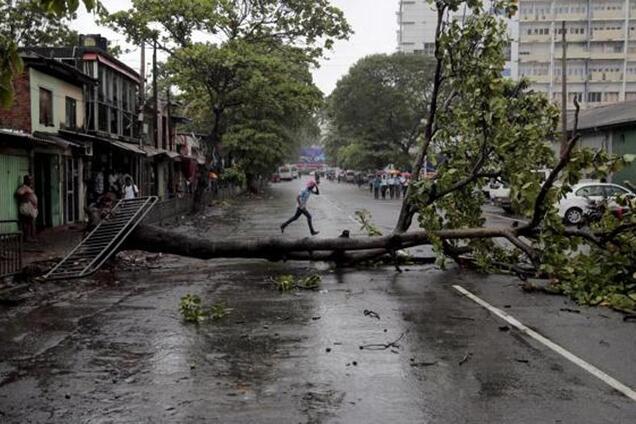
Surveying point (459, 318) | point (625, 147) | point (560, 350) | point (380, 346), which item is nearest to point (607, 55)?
point (625, 147)

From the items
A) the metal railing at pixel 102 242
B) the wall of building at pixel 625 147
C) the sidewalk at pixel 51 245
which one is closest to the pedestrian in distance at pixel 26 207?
the sidewalk at pixel 51 245

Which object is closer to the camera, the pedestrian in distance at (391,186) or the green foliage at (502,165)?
the green foliage at (502,165)

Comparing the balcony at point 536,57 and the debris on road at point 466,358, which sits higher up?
the balcony at point 536,57

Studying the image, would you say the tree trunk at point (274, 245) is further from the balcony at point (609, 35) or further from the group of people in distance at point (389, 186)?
the balcony at point (609, 35)

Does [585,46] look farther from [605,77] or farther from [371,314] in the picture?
[371,314]

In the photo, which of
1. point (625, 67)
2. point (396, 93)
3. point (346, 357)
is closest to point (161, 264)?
point (346, 357)

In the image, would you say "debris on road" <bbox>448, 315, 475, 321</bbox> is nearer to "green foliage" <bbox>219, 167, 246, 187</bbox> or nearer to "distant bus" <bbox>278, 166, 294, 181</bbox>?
"green foliage" <bbox>219, 167, 246, 187</bbox>

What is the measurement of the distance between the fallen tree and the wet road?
4.30 feet

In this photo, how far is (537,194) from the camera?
12.3m

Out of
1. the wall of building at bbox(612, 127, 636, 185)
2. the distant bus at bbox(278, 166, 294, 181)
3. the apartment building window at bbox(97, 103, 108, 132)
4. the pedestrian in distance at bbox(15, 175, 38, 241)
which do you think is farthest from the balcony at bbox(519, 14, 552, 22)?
the pedestrian in distance at bbox(15, 175, 38, 241)

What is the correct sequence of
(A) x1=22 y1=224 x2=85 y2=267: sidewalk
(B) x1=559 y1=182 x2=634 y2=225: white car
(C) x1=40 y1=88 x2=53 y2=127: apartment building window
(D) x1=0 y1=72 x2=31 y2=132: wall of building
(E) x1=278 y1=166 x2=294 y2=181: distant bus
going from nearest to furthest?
(A) x1=22 y1=224 x2=85 y2=267: sidewalk < (D) x1=0 y1=72 x2=31 y2=132: wall of building < (C) x1=40 y1=88 x2=53 y2=127: apartment building window < (B) x1=559 y1=182 x2=634 y2=225: white car < (E) x1=278 y1=166 x2=294 y2=181: distant bus

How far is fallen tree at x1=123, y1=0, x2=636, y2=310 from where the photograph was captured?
38.2 ft

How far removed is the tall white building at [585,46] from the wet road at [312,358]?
87817mm

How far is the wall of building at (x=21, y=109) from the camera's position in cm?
2089
